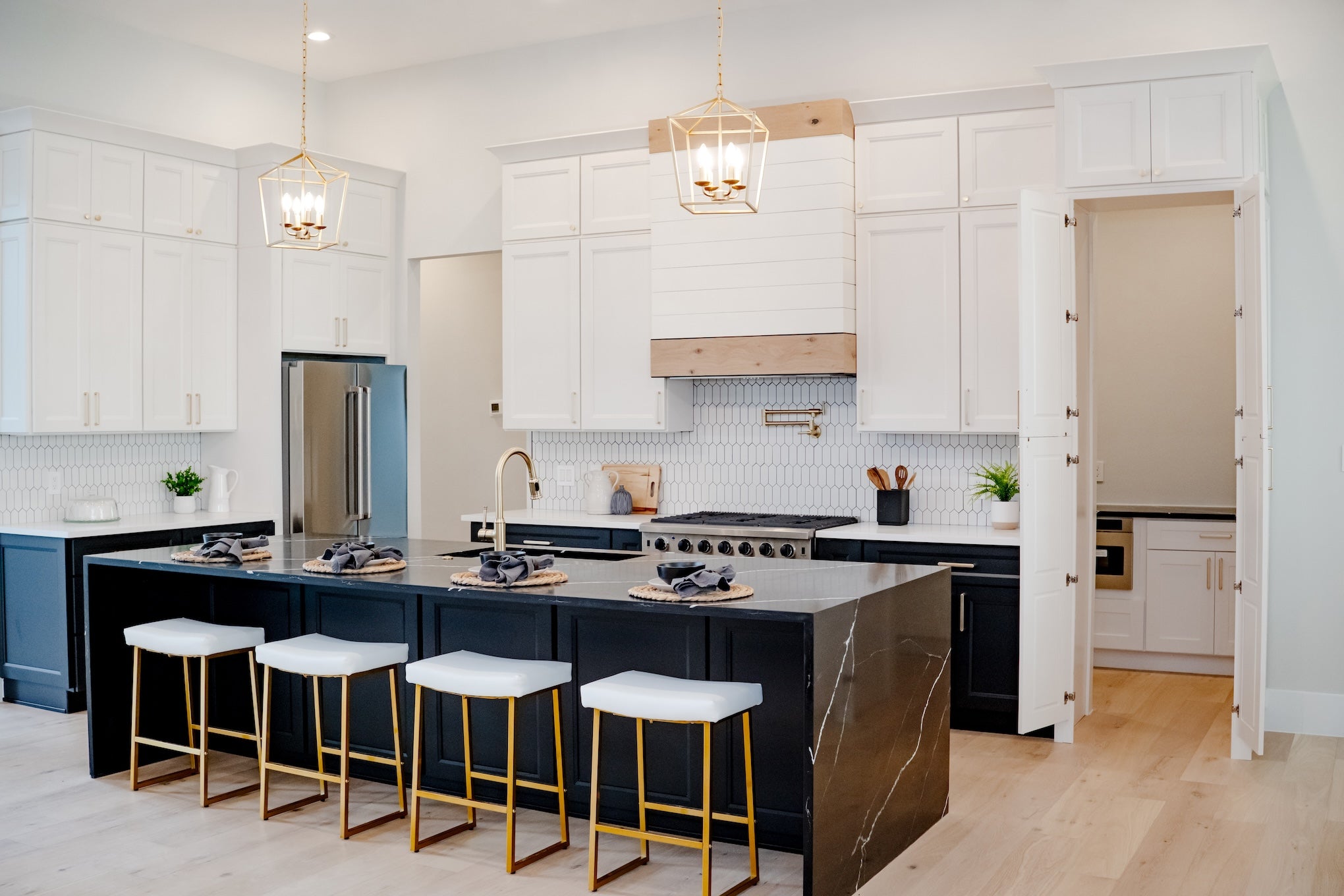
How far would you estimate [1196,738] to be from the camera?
5.19 m

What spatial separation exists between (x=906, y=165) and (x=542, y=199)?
2.03 m

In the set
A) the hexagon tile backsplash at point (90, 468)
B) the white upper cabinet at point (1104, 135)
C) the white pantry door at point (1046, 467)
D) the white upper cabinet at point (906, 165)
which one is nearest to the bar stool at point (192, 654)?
the hexagon tile backsplash at point (90, 468)

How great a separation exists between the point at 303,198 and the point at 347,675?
5.57 feet

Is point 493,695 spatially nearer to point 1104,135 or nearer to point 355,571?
point 355,571

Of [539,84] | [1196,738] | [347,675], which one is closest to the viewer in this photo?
[347,675]

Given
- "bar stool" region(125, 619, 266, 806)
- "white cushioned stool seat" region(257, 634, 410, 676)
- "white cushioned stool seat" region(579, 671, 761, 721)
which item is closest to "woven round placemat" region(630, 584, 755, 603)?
"white cushioned stool seat" region(579, 671, 761, 721)

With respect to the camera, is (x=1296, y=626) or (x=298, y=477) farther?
(x=298, y=477)

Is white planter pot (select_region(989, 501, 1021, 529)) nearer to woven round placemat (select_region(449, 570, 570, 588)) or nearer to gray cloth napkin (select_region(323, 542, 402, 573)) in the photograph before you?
woven round placemat (select_region(449, 570, 570, 588))

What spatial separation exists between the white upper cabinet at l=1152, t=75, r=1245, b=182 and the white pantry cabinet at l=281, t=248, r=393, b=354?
174 inches

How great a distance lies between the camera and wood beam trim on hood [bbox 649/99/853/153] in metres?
5.57

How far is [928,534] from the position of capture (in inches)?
214

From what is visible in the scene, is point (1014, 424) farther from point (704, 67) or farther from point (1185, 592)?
point (704, 67)

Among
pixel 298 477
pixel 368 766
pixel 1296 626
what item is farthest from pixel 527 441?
pixel 1296 626

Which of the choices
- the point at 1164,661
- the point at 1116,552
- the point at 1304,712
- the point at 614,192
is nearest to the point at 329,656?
the point at 614,192
